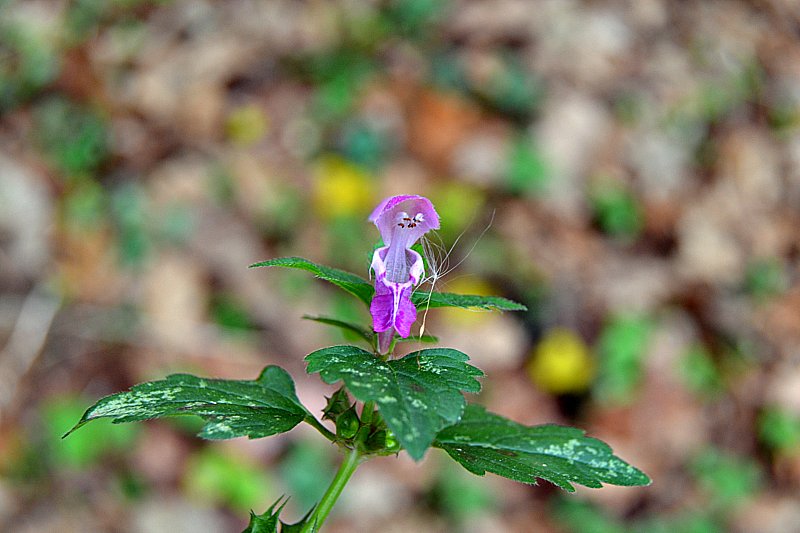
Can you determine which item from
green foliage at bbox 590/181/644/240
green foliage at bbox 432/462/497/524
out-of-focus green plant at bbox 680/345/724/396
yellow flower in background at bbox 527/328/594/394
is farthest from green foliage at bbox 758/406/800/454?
green foliage at bbox 432/462/497/524

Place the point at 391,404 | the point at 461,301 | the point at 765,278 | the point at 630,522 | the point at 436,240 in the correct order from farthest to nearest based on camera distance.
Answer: the point at 765,278 < the point at 630,522 < the point at 436,240 < the point at 461,301 < the point at 391,404

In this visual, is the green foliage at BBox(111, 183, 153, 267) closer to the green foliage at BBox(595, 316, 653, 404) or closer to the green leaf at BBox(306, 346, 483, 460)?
the green foliage at BBox(595, 316, 653, 404)

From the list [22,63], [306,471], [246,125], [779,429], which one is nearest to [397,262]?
[306,471]

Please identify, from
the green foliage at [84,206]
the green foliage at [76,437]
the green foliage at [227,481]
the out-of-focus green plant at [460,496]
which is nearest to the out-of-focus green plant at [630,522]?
the out-of-focus green plant at [460,496]

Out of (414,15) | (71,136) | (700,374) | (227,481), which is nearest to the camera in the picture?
(227,481)

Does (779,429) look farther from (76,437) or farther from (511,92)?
(76,437)

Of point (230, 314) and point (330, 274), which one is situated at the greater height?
point (330, 274)

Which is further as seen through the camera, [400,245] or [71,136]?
[71,136]
